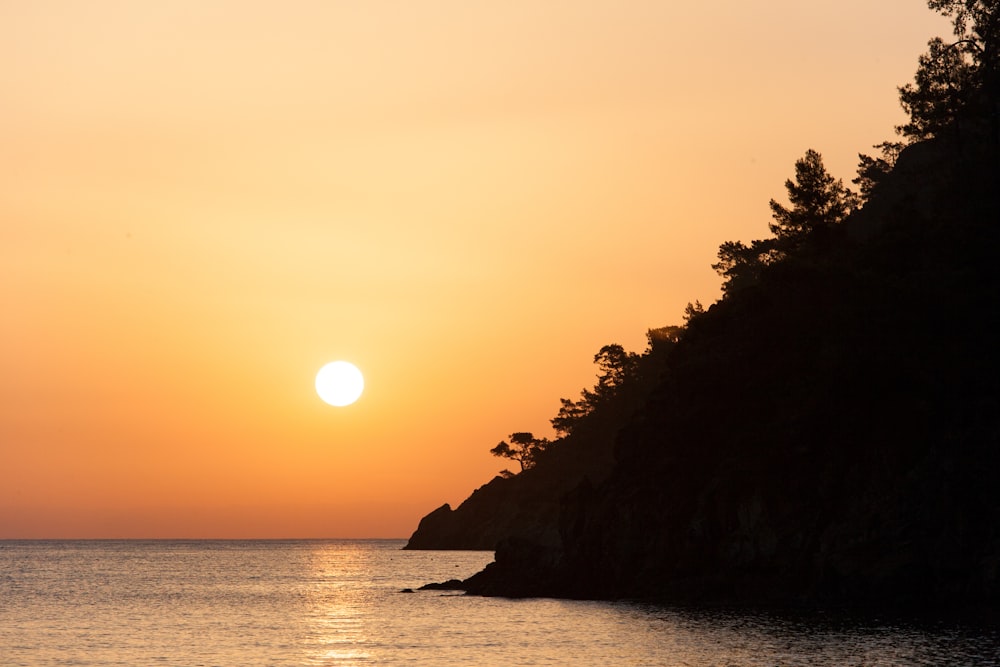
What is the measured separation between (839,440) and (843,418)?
1587 millimetres

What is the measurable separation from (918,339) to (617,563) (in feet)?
110

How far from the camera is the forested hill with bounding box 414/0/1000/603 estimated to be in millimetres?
75625

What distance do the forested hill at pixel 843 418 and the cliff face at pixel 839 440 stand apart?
0.46 feet

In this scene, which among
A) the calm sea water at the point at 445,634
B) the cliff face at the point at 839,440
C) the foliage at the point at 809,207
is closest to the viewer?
the calm sea water at the point at 445,634

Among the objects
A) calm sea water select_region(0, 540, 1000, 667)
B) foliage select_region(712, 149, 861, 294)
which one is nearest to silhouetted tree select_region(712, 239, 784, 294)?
foliage select_region(712, 149, 861, 294)

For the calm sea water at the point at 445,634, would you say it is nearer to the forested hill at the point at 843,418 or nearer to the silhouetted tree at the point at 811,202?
the forested hill at the point at 843,418

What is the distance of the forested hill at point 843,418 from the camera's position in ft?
248

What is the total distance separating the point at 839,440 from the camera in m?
84.9

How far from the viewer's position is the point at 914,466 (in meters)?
77.2

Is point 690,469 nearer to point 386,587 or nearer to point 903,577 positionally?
point 903,577

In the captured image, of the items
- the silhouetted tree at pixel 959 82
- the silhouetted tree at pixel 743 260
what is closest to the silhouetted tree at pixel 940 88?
the silhouetted tree at pixel 959 82

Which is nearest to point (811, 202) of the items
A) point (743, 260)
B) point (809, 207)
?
point (809, 207)

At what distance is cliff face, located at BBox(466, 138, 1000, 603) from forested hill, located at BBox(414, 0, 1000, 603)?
139 millimetres

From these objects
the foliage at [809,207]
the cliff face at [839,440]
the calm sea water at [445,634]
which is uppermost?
Answer: the foliage at [809,207]
